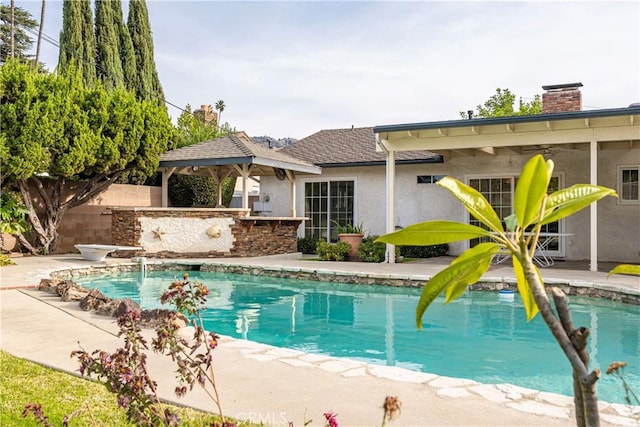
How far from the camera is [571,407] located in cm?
377

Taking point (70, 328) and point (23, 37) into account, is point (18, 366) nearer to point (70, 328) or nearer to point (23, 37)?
point (70, 328)

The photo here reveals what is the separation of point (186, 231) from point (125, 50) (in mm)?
15466

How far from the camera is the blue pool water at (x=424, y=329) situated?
5750 mm

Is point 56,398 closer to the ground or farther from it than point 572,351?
closer to the ground

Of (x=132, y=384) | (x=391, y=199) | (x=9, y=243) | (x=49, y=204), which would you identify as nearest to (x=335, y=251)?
(x=391, y=199)

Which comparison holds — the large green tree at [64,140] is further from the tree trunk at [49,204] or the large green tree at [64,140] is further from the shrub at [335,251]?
the shrub at [335,251]

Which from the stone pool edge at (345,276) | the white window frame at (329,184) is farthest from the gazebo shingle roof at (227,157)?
the stone pool edge at (345,276)

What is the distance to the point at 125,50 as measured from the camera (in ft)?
89.3

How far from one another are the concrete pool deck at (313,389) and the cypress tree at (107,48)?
2155 centimetres

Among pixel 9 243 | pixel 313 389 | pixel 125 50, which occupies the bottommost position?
pixel 313 389

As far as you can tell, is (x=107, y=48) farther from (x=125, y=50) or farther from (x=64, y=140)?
(x=64, y=140)

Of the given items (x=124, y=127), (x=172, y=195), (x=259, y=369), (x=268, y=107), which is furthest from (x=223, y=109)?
(x=259, y=369)

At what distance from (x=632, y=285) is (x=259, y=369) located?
7.54 meters

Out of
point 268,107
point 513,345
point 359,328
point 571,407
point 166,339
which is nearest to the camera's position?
point 166,339
